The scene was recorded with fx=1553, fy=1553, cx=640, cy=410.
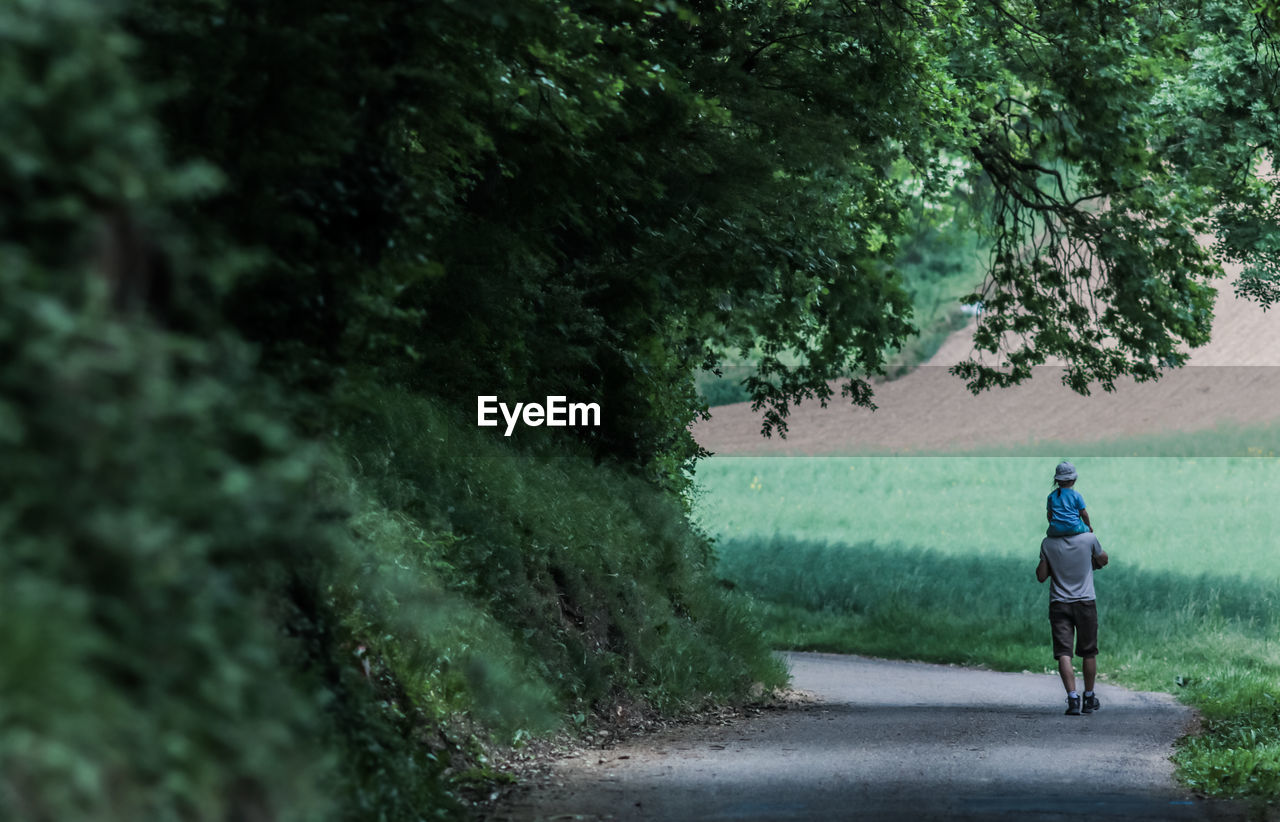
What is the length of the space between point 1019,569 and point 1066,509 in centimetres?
2029

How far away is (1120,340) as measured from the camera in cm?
2056

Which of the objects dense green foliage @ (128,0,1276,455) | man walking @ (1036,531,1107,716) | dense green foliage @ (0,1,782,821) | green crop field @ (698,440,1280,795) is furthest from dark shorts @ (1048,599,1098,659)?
dense green foliage @ (0,1,782,821)

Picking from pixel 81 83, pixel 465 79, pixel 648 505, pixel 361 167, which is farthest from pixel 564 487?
pixel 81 83

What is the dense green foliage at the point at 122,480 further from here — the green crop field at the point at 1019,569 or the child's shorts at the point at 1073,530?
the child's shorts at the point at 1073,530

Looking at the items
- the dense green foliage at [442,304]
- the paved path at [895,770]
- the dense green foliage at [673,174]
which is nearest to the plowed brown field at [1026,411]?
the dense green foliage at [673,174]

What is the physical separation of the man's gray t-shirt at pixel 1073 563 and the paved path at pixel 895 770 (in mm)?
1127

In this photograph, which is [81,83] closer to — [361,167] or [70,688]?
[70,688]

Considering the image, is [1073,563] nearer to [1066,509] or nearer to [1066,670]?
[1066,509]

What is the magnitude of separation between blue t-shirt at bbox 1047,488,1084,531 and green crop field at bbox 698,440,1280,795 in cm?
203

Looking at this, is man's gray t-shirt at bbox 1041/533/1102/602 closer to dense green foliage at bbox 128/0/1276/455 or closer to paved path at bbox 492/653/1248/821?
paved path at bbox 492/653/1248/821

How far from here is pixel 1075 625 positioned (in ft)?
46.1

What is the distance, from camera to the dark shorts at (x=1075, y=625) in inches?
549

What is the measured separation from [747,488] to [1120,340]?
42400mm

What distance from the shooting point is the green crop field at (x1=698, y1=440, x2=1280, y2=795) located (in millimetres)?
19156
